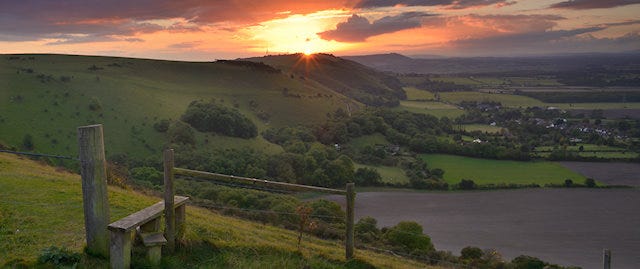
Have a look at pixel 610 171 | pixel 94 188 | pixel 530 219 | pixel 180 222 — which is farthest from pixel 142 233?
pixel 610 171

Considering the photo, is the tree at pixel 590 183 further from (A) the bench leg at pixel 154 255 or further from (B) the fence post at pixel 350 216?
(A) the bench leg at pixel 154 255

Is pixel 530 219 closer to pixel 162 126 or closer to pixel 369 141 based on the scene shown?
pixel 369 141

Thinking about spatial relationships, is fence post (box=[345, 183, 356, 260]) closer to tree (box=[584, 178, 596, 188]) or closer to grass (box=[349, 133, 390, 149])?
tree (box=[584, 178, 596, 188])

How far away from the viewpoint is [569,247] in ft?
159

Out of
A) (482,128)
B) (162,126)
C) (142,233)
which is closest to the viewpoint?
A: (142,233)

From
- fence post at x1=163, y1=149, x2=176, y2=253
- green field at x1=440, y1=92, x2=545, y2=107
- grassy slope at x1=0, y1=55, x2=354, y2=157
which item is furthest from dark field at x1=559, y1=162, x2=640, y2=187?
green field at x1=440, y1=92, x2=545, y2=107

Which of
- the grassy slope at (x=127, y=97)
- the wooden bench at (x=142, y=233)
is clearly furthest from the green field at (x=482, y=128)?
the wooden bench at (x=142, y=233)

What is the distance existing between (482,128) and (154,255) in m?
132

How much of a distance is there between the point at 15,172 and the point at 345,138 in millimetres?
87676

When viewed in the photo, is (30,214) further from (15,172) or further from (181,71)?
(181,71)

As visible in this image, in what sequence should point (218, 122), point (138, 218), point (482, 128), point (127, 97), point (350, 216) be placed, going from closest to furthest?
point (138, 218) → point (350, 216) → point (127, 97) → point (218, 122) → point (482, 128)

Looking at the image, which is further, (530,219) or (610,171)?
(610,171)

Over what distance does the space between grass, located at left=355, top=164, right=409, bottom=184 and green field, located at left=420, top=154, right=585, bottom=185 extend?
7378 millimetres

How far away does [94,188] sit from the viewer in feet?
26.0
